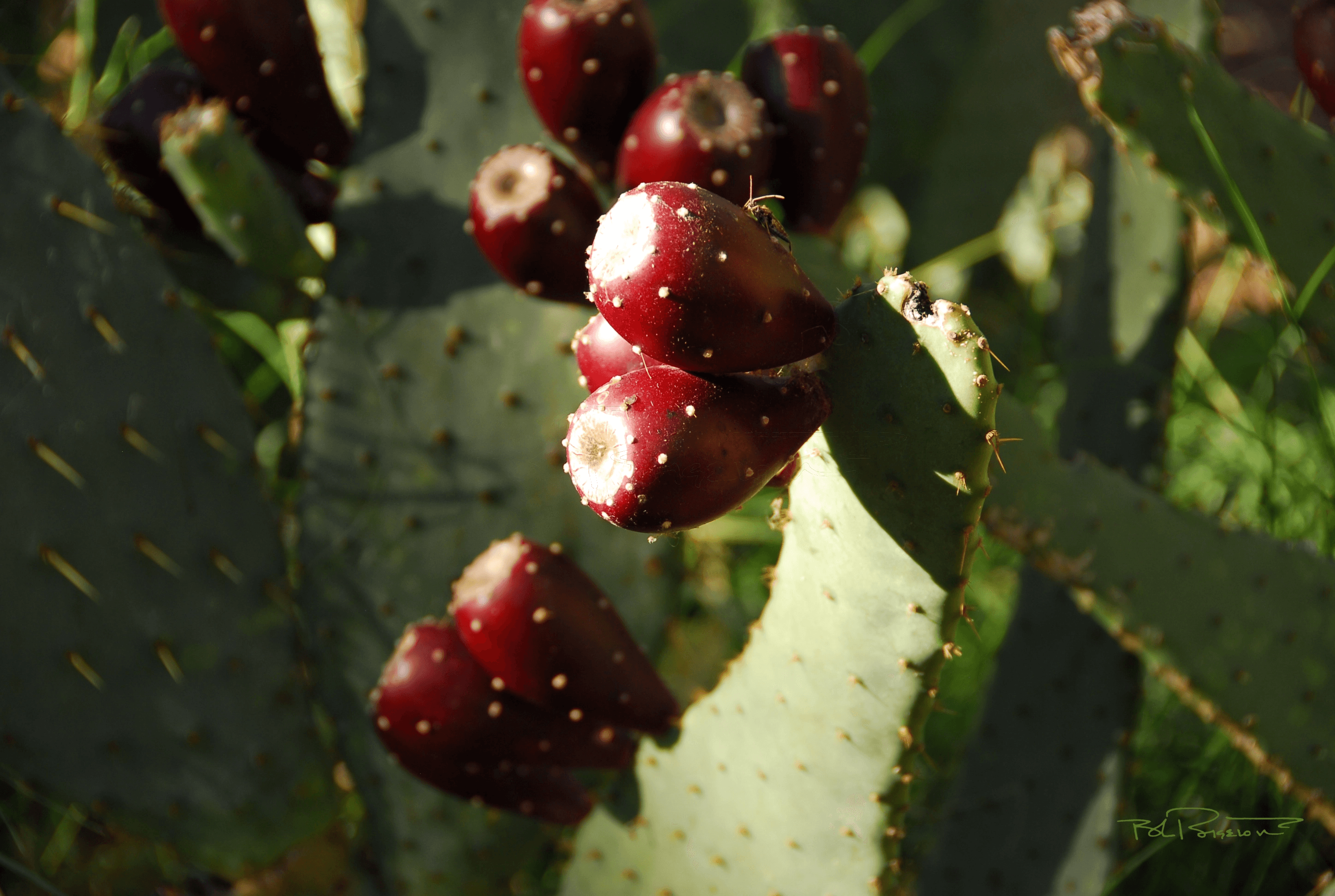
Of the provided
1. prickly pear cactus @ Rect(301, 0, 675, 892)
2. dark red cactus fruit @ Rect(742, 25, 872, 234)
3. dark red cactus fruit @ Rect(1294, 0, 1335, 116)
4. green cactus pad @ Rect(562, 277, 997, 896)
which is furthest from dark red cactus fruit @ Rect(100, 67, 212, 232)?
dark red cactus fruit @ Rect(1294, 0, 1335, 116)

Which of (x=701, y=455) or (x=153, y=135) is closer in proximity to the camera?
(x=701, y=455)

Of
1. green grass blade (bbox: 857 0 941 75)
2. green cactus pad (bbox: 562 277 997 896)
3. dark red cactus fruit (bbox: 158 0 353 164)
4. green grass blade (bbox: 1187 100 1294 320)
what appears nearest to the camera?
green cactus pad (bbox: 562 277 997 896)

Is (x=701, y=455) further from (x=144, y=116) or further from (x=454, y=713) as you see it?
(x=144, y=116)

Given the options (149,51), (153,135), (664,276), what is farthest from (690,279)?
(149,51)

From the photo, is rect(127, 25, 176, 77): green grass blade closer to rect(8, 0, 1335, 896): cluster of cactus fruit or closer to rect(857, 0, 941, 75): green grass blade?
rect(8, 0, 1335, 896): cluster of cactus fruit

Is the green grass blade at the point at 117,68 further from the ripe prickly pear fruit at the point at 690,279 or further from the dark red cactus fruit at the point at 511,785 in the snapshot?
the ripe prickly pear fruit at the point at 690,279

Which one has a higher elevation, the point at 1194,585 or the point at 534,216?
the point at 534,216
